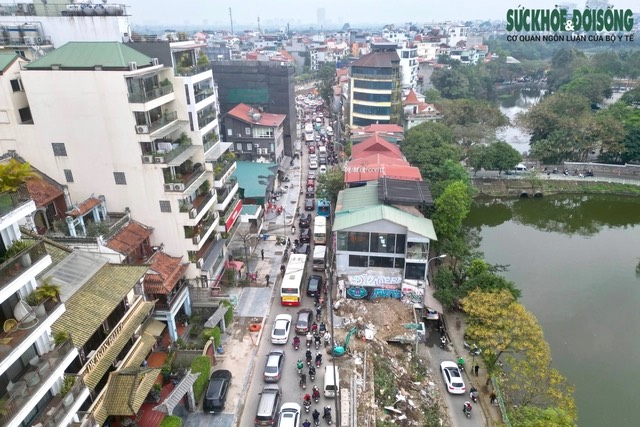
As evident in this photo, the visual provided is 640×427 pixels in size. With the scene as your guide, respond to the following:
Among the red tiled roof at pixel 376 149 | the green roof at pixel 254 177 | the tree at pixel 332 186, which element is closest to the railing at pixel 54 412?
the green roof at pixel 254 177

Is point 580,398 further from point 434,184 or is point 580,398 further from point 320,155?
point 320,155

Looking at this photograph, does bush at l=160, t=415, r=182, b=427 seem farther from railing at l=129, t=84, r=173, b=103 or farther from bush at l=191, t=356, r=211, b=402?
railing at l=129, t=84, r=173, b=103

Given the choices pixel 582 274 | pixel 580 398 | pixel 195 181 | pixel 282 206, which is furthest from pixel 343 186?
pixel 580 398

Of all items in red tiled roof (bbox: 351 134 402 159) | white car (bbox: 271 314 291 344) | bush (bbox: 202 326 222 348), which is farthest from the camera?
red tiled roof (bbox: 351 134 402 159)

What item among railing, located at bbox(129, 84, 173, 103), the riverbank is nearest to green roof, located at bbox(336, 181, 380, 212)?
railing, located at bbox(129, 84, 173, 103)

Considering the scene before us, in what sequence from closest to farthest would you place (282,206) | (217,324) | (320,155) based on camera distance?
(217,324) < (282,206) < (320,155)

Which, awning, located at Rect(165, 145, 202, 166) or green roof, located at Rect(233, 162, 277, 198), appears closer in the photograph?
awning, located at Rect(165, 145, 202, 166)
